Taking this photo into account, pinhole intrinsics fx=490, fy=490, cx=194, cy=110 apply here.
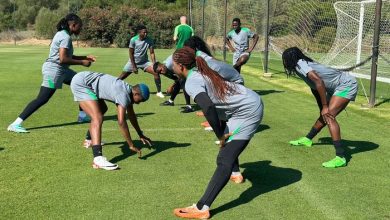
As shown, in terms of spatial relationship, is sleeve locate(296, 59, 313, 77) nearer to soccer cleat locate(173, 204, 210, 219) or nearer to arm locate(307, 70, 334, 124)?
arm locate(307, 70, 334, 124)

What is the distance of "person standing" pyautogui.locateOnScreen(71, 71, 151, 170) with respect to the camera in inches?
246

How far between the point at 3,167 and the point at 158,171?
2.00 metres

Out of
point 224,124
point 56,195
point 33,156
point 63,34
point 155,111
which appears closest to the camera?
point 56,195

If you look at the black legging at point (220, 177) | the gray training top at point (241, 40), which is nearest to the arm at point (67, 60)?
the black legging at point (220, 177)

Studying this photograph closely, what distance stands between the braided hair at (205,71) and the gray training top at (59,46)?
13.3 ft

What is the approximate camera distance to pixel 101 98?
6.67 meters

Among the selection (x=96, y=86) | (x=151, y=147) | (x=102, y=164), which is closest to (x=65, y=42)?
(x=96, y=86)

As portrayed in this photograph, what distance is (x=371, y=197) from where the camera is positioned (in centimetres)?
535

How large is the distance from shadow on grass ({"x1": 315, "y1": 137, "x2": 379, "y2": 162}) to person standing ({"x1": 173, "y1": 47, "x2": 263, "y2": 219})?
107 inches

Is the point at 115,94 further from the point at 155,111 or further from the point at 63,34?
the point at 155,111

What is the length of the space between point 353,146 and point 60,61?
503 centimetres

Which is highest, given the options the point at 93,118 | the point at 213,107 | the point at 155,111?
the point at 213,107

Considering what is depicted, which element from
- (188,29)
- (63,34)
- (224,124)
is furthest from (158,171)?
(188,29)

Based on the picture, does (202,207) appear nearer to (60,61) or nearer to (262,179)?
(262,179)
